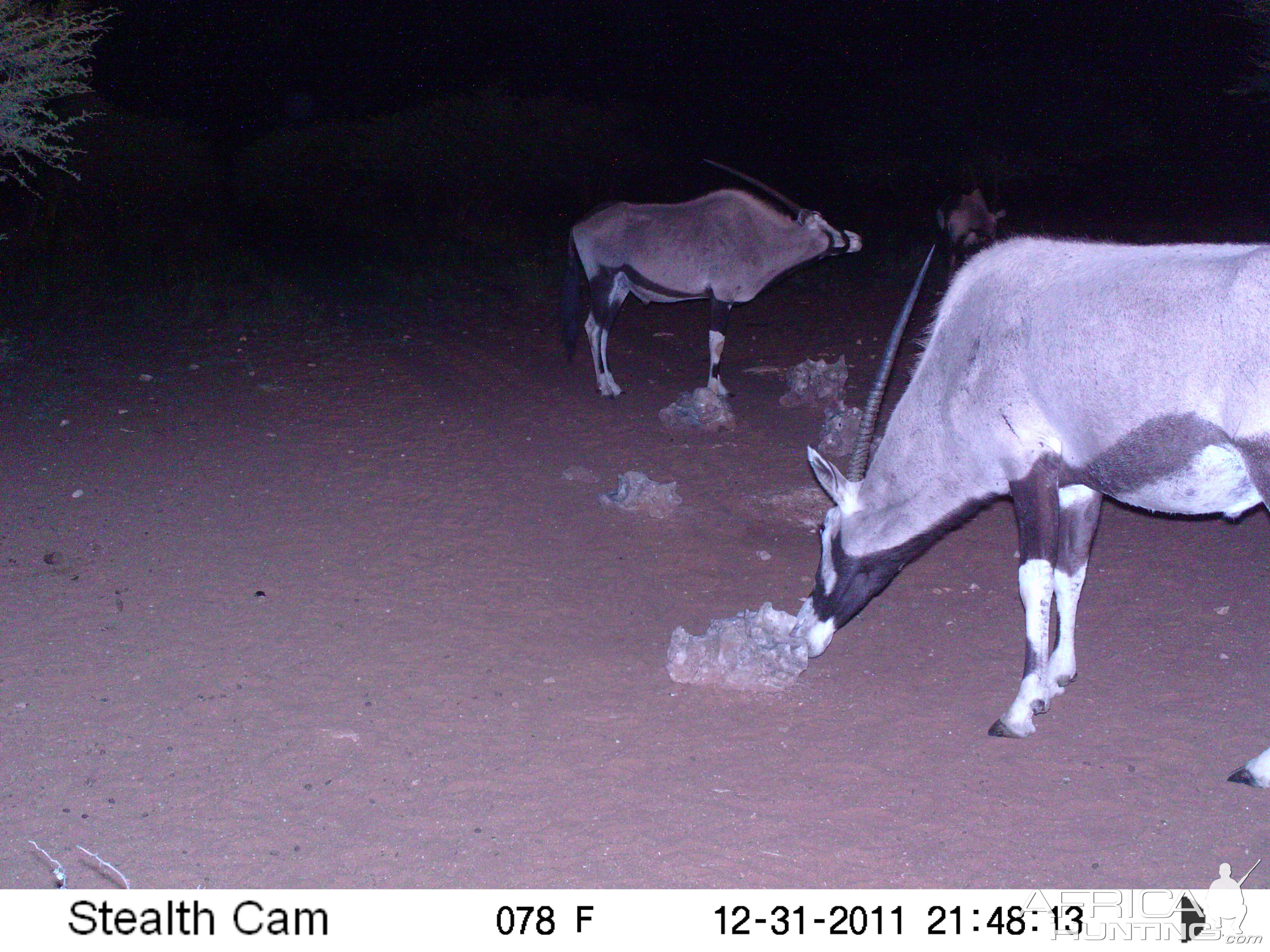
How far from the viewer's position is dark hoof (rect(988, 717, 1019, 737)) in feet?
14.5

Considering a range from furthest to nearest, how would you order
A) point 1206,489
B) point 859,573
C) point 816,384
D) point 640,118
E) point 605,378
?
point 640,118
point 605,378
point 816,384
point 859,573
point 1206,489

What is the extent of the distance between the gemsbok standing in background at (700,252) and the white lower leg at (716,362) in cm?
1

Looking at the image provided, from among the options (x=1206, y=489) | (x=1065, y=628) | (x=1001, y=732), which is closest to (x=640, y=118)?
(x=1065, y=628)

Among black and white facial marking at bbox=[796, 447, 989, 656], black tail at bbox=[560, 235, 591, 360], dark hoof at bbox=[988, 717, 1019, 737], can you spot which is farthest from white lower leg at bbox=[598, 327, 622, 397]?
dark hoof at bbox=[988, 717, 1019, 737]

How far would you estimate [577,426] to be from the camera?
28.1 feet

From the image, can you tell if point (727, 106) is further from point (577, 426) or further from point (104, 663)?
point (104, 663)

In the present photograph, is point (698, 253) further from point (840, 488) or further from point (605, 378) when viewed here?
point (840, 488)

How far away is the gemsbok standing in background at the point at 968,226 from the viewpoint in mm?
13320

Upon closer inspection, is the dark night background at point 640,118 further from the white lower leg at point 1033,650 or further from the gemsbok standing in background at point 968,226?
the white lower leg at point 1033,650

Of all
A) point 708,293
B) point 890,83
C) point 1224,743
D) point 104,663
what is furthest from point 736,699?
point 890,83

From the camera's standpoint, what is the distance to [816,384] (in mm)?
9062

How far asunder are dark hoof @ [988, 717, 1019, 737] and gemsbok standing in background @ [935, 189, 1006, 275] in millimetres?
9723

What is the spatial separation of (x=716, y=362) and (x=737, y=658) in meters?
4.82

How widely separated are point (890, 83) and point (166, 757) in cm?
2355
